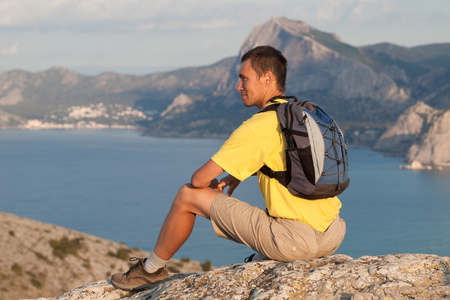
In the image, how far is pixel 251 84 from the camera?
489 centimetres

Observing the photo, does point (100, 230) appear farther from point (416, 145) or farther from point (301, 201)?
point (416, 145)

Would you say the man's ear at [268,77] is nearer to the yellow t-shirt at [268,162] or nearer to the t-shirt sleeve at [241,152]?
the yellow t-shirt at [268,162]

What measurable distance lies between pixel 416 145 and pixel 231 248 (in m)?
118

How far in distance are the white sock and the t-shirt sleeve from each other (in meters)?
1.48

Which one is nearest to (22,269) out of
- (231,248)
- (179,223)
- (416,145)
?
(179,223)

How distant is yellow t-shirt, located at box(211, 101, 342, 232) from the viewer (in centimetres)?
440

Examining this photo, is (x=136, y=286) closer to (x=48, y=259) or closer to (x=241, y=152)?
(x=241, y=152)

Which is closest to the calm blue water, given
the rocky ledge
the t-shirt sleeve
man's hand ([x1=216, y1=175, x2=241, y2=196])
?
man's hand ([x1=216, y1=175, x2=241, y2=196])

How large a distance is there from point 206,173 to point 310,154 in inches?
38.2

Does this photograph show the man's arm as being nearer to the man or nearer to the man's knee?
the man

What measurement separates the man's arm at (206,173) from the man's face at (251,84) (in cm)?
89

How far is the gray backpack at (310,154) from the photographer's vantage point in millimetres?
4340

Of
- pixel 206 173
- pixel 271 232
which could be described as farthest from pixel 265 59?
pixel 271 232

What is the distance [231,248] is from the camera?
7512cm
